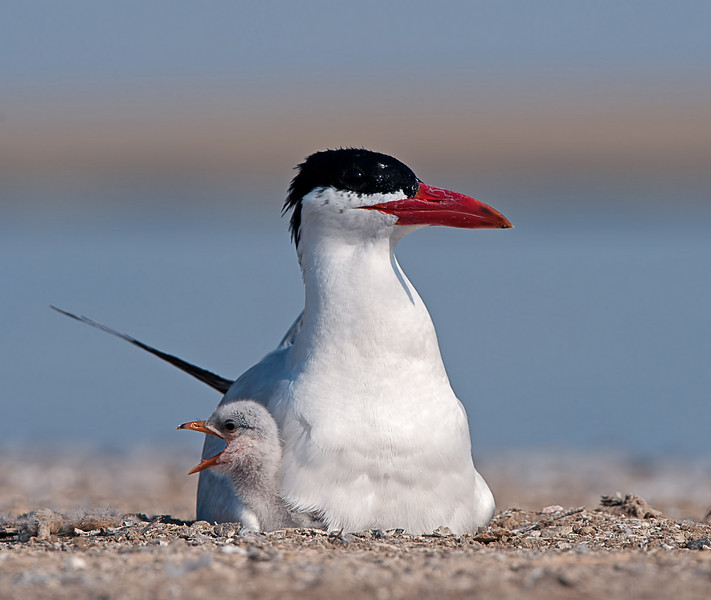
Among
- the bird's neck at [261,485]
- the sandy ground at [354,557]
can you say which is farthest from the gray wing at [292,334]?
the sandy ground at [354,557]

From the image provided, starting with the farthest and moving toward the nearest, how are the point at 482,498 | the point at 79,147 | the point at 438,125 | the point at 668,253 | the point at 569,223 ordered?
the point at 438,125 → the point at 79,147 → the point at 569,223 → the point at 668,253 → the point at 482,498

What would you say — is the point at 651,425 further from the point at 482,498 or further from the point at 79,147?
the point at 79,147

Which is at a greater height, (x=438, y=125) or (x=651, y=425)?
(x=438, y=125)

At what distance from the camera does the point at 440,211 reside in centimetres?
576

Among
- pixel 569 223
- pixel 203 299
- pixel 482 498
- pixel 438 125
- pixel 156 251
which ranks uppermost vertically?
pixel 438 125

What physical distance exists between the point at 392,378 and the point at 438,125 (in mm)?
42364

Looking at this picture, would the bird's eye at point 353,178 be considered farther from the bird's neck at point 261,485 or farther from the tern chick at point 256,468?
the bird's neck at point 261,485

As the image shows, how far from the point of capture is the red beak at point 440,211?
5742 millimetres

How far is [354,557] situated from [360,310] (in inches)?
59.8

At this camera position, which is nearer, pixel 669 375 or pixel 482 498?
pixel 482 498

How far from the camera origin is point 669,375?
13.8 metres

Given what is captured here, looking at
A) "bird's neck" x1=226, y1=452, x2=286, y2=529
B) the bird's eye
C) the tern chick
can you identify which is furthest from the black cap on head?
"bird's neck" x1=226, y1=452, x2=286, y2=529

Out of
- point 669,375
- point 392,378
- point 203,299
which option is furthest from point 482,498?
point 203,299

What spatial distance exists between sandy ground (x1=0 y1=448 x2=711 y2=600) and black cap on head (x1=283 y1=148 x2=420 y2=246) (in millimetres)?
1775
